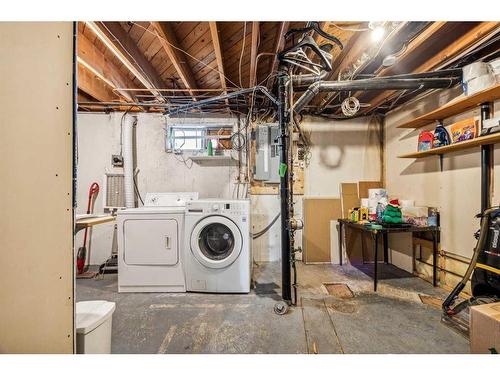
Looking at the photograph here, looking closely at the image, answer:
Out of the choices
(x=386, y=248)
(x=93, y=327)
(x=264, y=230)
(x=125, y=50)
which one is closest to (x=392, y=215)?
(x=386, y=248)

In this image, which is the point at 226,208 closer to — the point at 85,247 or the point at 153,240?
the point at 153,240

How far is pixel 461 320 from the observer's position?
181cm

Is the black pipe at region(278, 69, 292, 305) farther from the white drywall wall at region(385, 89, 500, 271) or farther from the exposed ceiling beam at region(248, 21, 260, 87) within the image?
the white drywall wall at region(385, 89, 500, 271)

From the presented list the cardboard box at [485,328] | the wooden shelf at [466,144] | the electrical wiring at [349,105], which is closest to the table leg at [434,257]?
the wooden shelf at [466,144]

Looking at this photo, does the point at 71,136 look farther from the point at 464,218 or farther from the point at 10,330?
the point at 464,218

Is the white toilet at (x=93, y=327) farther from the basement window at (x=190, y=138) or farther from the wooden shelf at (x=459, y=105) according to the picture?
the wooden shelf at (x=459, y=105)

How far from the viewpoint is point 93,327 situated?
111cm

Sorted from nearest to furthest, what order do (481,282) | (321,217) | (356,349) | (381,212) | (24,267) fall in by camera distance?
(24,267), (356,349), (481,282), (381,212), (321,217)

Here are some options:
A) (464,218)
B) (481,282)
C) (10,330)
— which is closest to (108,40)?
(10,330)

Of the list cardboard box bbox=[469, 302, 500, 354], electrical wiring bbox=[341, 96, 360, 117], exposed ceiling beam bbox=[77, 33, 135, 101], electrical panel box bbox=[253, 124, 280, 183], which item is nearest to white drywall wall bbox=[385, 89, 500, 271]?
electrical wiring bbox=[341, 96, 360, 117]

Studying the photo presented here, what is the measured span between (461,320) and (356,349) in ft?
3.17

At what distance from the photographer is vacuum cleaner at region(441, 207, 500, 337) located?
5.50 feet

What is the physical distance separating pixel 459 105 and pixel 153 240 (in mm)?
3389

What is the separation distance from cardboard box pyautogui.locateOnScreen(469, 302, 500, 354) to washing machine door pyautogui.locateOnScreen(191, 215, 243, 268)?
72.6 inches
